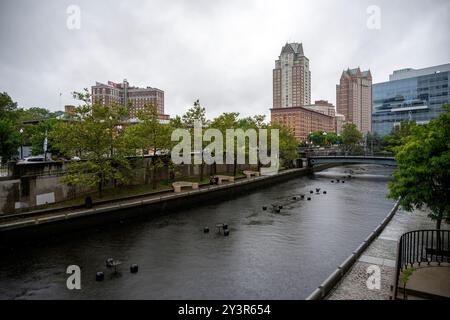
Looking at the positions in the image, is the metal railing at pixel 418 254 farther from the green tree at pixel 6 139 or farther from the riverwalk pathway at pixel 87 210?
the green tree at pixel 6 139

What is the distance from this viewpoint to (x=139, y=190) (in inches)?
1569

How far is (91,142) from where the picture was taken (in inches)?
1312

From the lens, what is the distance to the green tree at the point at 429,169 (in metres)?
15.6

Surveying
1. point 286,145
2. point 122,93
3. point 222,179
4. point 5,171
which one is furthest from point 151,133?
point 122,93

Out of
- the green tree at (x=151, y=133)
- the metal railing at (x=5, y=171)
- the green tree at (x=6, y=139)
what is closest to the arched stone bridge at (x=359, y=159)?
the green tree at (x=151, y=133)

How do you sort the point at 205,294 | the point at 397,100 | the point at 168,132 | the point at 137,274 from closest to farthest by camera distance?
the point at 205,294 < the point at 137,274 < the point at 168,132 < the point at 397,100

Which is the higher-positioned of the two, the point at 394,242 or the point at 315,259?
the point at 394,242

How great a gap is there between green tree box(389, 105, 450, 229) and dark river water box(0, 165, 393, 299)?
6.59m

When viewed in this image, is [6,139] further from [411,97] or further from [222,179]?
[411,97]

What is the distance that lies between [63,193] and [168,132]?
16176mm

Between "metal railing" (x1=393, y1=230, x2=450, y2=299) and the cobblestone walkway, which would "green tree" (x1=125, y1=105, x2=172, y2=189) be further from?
"metal railing" (x1=393, y1=230, x2=450, y2=299)

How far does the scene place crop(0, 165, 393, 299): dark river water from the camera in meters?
16.3

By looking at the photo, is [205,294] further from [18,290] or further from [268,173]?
[268,173]
